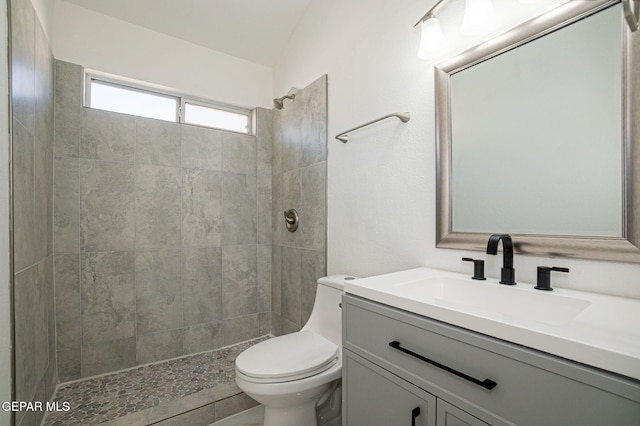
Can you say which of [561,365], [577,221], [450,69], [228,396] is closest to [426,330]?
[561,365]

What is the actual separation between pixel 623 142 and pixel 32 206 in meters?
2.29

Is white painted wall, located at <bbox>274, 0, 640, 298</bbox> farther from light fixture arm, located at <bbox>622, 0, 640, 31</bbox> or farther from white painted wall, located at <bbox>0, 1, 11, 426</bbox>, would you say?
white painted wall, located at <bbox>0, 1, 11, 426</bbox>

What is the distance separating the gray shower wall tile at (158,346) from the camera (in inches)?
80.0

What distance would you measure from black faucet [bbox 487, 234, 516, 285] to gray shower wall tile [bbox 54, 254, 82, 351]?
2324mm

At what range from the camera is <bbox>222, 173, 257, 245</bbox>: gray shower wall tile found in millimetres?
2383

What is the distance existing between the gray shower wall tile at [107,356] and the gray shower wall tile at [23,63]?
4.57 ft

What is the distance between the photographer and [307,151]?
83.8 inches

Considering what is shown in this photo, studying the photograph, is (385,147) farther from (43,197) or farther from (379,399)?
(43,197)

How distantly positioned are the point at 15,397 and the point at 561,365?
1.76 metres

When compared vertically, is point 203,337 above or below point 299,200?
below

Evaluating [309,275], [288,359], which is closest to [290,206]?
[309,275]

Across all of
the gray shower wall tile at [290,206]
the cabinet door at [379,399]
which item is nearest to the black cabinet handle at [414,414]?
the cabinet door at [379,399]

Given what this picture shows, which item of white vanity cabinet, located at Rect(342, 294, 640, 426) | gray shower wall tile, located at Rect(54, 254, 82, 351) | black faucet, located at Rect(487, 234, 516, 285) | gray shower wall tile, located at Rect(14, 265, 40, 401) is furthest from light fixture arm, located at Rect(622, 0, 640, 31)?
gray shower wall tile, located at Rect(54, 254, 82, 351)

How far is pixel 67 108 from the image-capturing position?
1.82 metres
